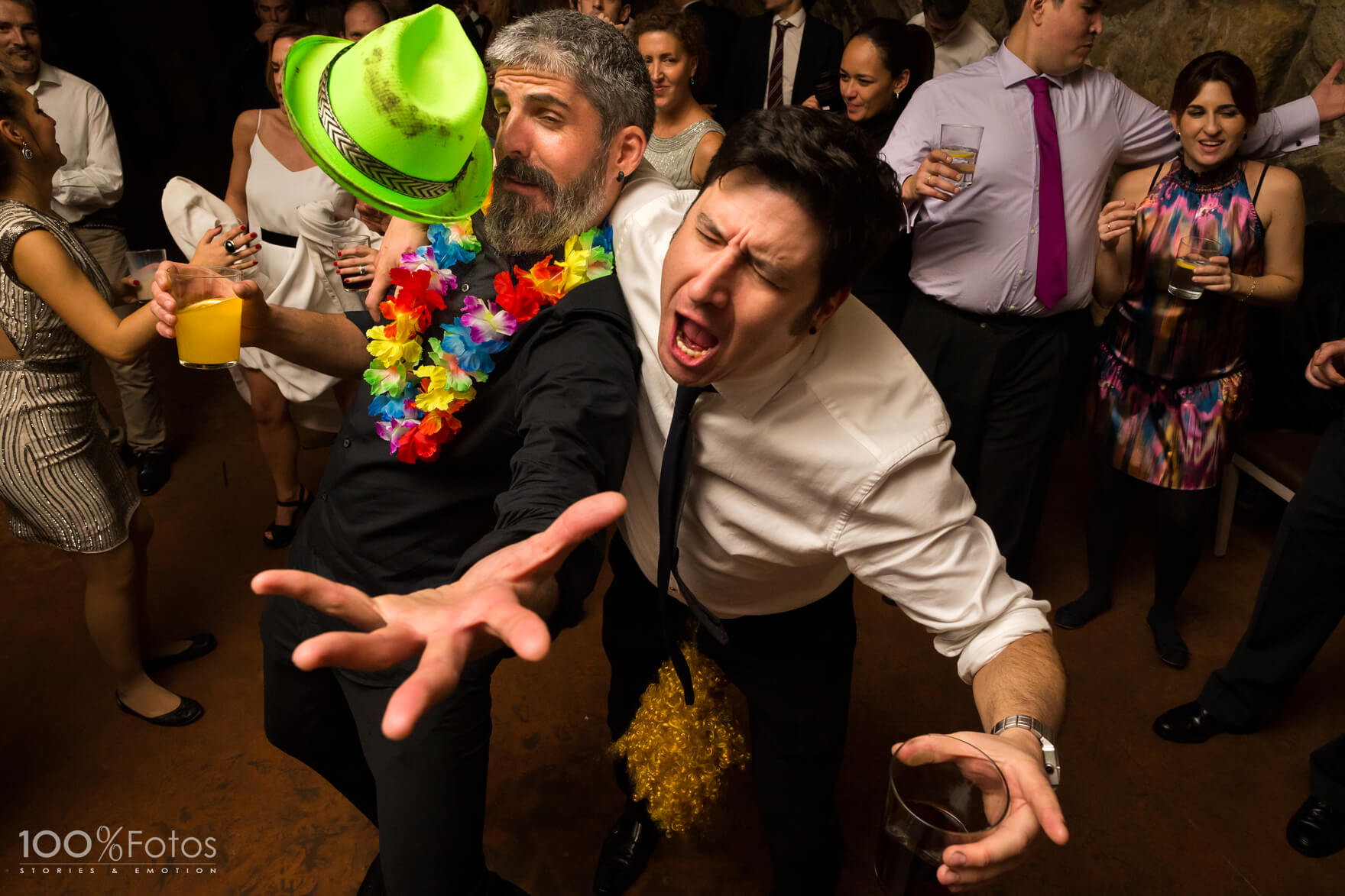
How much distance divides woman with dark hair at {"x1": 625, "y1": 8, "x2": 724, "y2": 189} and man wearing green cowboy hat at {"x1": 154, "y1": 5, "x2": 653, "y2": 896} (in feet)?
4.74

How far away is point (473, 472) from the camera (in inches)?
61.3

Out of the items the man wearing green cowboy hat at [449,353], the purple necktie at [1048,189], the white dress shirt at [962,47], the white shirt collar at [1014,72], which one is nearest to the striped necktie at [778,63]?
the white dress shirt at [962,47]

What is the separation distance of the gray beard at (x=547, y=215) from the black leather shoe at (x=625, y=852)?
1.39 m

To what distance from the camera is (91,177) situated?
3.39 m

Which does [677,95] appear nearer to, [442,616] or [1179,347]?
[1179,347]

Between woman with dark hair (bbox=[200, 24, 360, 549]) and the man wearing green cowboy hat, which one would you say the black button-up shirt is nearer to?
the man wearing green cowboy hat

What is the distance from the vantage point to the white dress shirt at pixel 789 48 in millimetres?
4016

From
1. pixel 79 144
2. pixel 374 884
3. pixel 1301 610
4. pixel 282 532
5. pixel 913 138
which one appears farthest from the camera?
pixel 79 144

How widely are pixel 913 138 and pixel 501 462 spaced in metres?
1.83

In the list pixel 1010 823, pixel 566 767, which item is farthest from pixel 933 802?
pixel 566 767

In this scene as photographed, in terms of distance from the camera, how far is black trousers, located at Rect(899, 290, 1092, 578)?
2715 millimetres

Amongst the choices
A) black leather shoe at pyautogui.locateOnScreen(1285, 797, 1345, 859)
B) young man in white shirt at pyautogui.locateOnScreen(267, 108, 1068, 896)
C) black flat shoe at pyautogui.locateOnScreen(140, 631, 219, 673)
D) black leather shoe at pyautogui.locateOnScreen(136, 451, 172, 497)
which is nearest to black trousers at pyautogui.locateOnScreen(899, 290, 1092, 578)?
black leather shoe at pyautogui.locateOnScreen(1285, 797, 1345, 859)

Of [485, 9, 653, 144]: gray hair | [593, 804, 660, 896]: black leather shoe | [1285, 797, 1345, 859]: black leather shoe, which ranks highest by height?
[485, 9, 653, 144]: gray hair

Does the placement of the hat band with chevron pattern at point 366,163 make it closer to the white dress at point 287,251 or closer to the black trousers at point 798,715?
the black trousers at point 798,715
